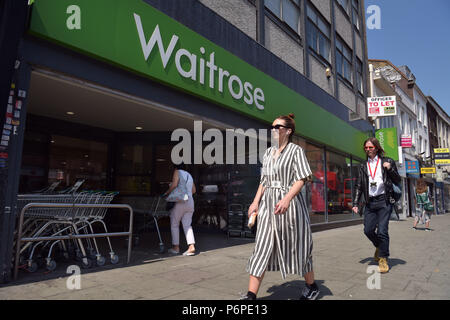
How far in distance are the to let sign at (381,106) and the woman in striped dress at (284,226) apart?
15.1 meters

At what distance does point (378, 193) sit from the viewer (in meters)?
4.70

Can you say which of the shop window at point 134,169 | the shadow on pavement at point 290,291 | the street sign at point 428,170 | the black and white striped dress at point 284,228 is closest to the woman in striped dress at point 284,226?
the black and white striped dress at point 284,228

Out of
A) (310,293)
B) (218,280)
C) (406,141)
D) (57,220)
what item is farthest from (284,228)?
(406,141)

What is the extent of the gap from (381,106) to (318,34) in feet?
20.3

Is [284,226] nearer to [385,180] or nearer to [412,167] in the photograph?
[385,180]

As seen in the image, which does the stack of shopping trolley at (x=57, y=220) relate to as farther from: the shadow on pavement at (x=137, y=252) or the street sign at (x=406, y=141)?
the street sign at (x=406, y=141)

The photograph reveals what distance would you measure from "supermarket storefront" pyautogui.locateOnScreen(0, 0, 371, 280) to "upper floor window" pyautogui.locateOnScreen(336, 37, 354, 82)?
278 centimetres

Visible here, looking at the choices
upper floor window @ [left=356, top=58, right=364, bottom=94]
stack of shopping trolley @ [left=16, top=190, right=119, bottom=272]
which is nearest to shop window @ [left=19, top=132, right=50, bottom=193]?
stack of shopping trolley @ [left=16, top=190, right=119, bottom=272]

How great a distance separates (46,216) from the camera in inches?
159

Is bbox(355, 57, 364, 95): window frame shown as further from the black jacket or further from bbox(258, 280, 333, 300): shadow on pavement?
bbox(258, 280, 333, 300): shadow on pavement

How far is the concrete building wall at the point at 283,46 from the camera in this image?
8969 millimetres
